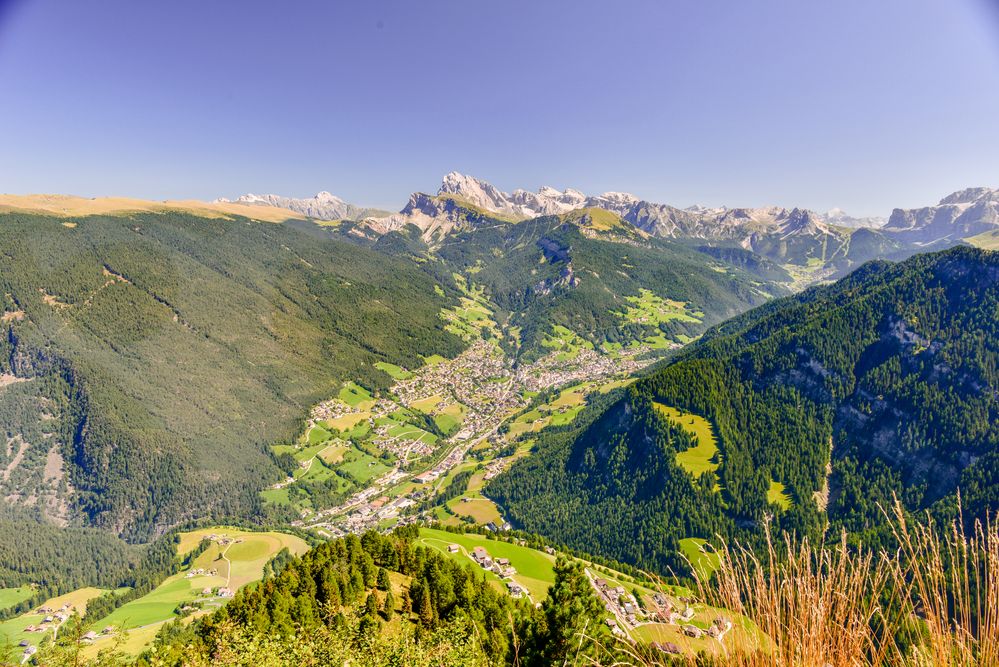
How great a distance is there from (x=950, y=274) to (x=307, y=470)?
737 ft

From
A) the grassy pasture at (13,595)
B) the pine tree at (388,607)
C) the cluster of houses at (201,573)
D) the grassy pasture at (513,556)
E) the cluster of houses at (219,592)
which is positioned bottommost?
the grassy pasture at (13,595)

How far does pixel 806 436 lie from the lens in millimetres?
124125

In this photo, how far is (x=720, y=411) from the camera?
448 ft

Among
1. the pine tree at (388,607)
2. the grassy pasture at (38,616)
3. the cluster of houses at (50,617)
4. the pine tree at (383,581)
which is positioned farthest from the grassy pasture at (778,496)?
the cluster of houses at (50,617)

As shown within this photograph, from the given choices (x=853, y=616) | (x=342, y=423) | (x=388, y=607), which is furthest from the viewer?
(x=342, y=423)

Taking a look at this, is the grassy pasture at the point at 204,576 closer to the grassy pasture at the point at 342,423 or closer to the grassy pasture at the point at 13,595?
the grassy pasture at the point at 13,595

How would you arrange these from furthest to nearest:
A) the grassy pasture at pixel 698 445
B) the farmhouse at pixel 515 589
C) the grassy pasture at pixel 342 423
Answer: the grassy pasture at pixel 342 423 → the grassy pasture at pixel 698 445 → the farmhouse at pixel 515 589

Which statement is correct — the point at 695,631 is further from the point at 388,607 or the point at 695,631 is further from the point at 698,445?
the point at 698,445

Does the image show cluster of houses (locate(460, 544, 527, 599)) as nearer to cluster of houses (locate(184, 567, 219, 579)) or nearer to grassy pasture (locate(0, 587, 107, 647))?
cluster of houses (locate(184, 567, 219, 579))

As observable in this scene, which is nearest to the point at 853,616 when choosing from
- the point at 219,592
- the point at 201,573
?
the point at 219,592

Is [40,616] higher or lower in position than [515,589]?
lower

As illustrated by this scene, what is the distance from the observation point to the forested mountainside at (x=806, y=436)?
105438 millimetres

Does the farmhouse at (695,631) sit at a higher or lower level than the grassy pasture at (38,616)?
higher

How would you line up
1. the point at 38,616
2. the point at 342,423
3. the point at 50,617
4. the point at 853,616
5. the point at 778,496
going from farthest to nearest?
the point at 342,423, the point at 778,496, the point at 38,616, the point at 50,617, the point at 853,616
